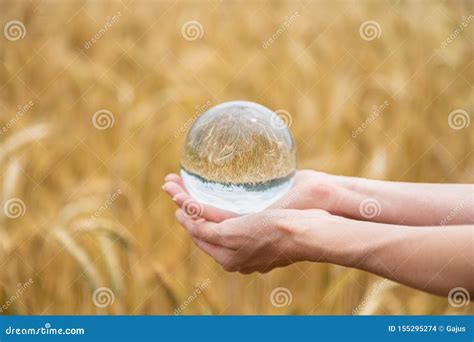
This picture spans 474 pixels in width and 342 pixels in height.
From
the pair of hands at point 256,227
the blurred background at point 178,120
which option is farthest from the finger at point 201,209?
the blurred background at point 178,120

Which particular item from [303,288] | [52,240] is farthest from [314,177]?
[52,240]

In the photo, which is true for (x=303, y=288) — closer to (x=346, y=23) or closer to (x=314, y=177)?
(x=314, y=177)

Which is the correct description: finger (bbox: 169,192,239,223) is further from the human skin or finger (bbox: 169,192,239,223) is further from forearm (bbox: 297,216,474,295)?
Result: forearm (bbox: 297,216,474,295)

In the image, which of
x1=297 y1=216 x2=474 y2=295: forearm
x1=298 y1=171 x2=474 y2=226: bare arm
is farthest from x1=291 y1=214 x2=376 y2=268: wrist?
x1=298 y1=171 x2=474 y2=226: bare arm

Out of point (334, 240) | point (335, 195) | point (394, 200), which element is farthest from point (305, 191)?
point (334, 240)

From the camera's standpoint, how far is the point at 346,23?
5.74ft

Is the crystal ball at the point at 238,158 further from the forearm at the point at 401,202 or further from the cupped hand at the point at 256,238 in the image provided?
the forearm at the point at 401,202

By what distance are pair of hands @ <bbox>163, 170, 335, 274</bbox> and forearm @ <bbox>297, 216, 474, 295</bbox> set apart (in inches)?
1.4

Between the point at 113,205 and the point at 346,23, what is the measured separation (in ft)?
2.40

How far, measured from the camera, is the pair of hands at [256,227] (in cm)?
116

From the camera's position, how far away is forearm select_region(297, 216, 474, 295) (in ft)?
3.16

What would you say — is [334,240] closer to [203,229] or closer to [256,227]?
[256,227]

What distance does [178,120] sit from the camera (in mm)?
1493

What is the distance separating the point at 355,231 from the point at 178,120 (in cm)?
55
